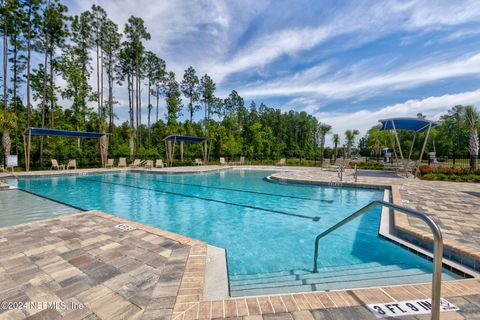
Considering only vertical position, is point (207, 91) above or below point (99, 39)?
below

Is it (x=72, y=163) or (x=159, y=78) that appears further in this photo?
(x=159, y=78)

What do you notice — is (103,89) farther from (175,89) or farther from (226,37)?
(226,37)

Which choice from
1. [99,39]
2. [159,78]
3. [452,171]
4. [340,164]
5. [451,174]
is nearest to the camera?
[451,174]

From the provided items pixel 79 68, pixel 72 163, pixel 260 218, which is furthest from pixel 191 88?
pixel 260 218

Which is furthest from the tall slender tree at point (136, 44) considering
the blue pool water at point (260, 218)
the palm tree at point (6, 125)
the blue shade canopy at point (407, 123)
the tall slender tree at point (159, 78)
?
the blue shade canopy at point (407, 123)

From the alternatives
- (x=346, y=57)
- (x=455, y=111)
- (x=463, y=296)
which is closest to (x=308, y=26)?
(x=346, y=57)

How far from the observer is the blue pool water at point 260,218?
3.59 m

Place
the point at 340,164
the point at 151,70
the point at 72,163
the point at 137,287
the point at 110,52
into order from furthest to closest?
the point at 151,70, the point at 110,52, the point at 72,163, the point at 340,164, the point at 137,287

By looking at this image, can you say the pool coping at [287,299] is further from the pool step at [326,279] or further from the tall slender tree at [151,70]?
the tall slender tree at [151,70]

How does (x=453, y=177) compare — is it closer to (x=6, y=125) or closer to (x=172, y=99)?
(x=172, y=99)

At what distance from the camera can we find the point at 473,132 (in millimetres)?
13094

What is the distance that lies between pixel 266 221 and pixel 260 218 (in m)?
0.28

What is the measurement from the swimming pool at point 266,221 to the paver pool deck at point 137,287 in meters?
0.67

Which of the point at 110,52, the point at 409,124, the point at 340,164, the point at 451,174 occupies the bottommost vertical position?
the point at 451,174
